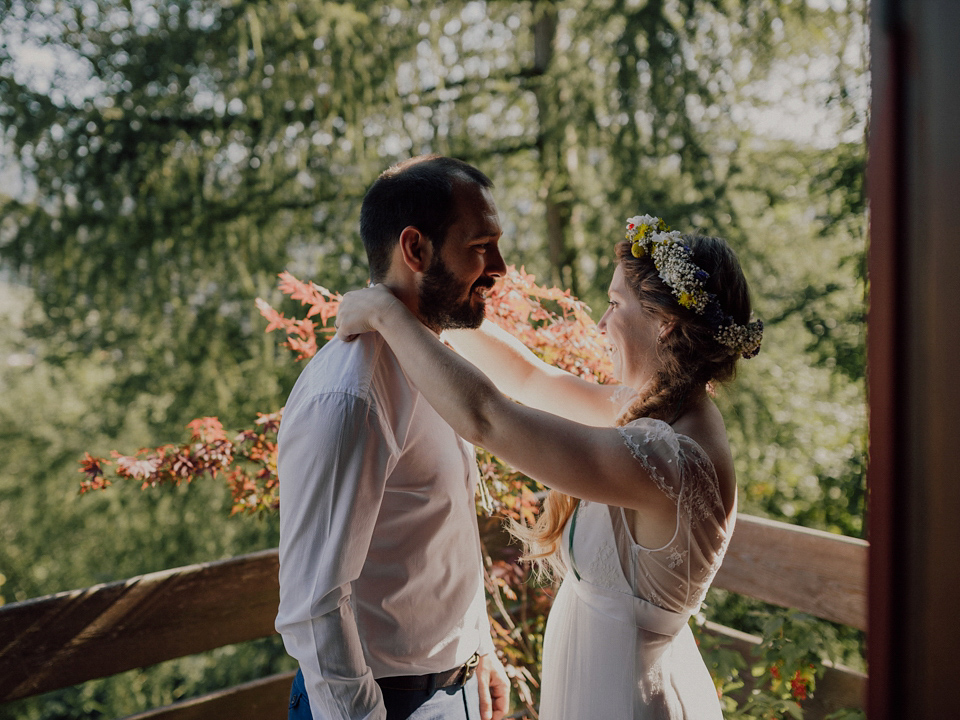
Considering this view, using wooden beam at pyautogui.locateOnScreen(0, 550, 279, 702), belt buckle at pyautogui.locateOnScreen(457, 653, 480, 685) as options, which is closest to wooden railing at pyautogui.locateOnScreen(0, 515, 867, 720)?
wooden beam at pyautogui.locateOnScreen(0, 550, 279, 702)

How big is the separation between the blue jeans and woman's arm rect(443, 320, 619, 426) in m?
0.93

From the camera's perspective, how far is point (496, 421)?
4.96ft

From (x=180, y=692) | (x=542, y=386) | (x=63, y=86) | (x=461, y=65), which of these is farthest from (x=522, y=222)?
(x=180, y=692)

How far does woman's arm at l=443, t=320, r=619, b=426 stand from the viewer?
2.28 meters

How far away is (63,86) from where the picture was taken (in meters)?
4.61

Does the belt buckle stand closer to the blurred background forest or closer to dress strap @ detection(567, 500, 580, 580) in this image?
dress strap @ detection(567, 500, 580, 580)

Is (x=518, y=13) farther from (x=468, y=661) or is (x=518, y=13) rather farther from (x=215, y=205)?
(x=468, y=661)

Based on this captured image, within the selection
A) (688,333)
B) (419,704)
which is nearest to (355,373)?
(419,704)

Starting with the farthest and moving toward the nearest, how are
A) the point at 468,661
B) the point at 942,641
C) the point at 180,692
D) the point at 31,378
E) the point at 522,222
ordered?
1. the point at 522,222
2. the point at 180,692
3. the point at 31,378
4. the point at 468,661
5. the point at 942,641

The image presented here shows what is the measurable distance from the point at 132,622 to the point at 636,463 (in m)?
1.79

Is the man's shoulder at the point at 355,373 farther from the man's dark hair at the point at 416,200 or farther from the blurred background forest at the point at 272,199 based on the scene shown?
the blurred background forest at the point at 272,199

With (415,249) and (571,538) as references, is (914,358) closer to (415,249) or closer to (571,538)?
(415,249)

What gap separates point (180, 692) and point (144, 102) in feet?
14.3

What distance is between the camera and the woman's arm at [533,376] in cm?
228
